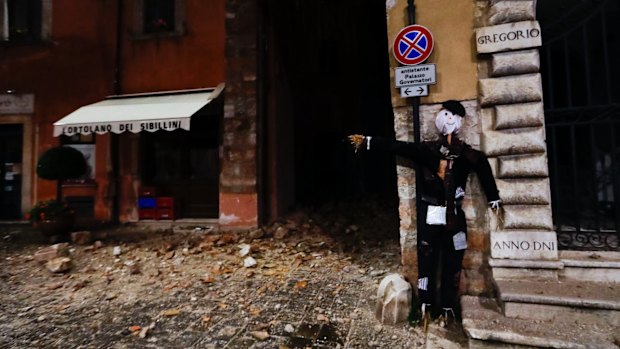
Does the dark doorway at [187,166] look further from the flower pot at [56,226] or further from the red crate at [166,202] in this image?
the flower pot at [56,226]

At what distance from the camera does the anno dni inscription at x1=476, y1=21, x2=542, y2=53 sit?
3.64 metres

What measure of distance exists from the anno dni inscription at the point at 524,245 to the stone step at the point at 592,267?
185 mm

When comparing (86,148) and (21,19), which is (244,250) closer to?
(86,148)

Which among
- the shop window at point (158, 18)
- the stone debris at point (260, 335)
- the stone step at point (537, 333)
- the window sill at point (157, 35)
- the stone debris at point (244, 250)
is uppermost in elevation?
the shop window at point (158, 18)

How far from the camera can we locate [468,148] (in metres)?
3.67

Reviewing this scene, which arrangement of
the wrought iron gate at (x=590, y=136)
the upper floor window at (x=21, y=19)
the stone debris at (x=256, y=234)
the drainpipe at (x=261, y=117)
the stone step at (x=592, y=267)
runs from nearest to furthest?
the stone step at (x=592, y=267) < the wrought iron gate at (x=590, y=136) < the stone debris at (x=256, y=234) < the drainpipe at (x=261, y=117) < the upper floor window at (x=21, y=19)

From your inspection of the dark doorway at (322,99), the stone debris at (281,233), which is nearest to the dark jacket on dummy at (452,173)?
the stone debris at (281,233)

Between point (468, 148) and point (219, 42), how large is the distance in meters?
6.82

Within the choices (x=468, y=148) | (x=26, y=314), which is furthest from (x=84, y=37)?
(x=468, y=148)

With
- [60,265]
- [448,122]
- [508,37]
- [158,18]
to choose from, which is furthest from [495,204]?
[158,18]

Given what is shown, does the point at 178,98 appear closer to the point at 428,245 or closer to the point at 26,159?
the point at 26,159

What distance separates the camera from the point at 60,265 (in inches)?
218

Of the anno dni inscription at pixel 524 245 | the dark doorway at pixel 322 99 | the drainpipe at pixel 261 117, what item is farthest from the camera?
the dark doorway at pixel 322 99

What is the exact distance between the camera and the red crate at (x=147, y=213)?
8680mm
